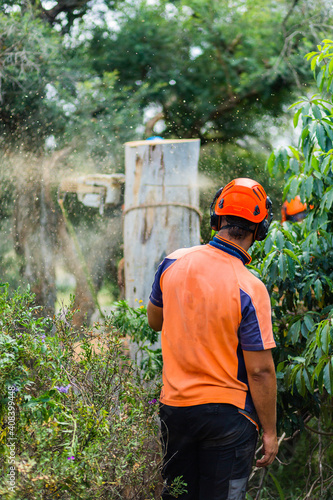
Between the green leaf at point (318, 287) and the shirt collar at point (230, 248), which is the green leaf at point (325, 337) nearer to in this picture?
the green leaf at point (318, 287)

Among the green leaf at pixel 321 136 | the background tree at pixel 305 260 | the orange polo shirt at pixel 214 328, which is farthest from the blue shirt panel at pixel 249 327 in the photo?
the green leaf at pixel 321 136

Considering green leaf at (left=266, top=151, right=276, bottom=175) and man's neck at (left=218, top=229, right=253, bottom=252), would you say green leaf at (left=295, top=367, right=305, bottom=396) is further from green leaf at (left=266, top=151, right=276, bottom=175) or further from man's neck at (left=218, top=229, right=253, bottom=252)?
green leaf at (left=266, top=151, right=276, bottom=175)

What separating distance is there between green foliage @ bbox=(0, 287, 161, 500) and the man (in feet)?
0.54

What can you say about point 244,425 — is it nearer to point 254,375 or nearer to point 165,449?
point 254,375

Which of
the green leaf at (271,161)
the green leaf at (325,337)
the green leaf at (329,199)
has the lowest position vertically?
the green leaf at (325,337)

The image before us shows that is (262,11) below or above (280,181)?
above

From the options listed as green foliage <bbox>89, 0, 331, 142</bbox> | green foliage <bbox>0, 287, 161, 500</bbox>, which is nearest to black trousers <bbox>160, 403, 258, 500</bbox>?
green foliage <bbox>0, 287, 161, 500</bbox>

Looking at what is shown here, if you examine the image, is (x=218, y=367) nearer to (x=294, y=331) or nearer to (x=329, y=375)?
(x=329, y=375)

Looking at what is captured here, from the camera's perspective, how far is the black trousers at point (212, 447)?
6.03ft

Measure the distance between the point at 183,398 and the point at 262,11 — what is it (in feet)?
37.8

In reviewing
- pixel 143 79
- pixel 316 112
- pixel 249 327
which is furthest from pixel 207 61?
pixel 249 327

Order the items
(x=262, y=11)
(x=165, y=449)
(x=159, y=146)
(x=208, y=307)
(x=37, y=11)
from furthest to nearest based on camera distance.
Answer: (x=262, y=11) → (x=37, y=11) → (x=159, y=146) → (x=165, y=449) → (x=208, y=307)

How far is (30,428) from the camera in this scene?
1628mm

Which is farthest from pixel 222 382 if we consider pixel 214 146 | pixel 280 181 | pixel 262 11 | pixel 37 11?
pixel 262 11
